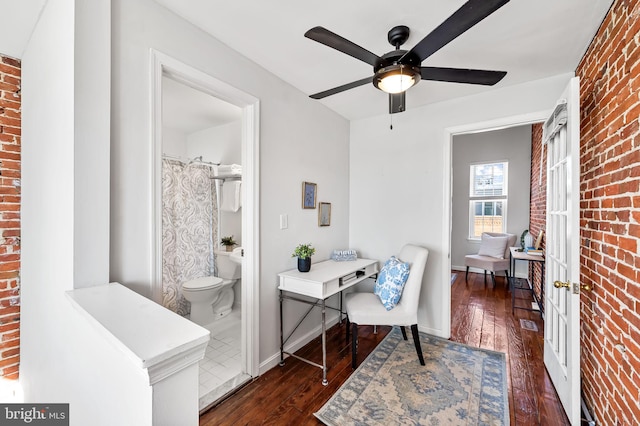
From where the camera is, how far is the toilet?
2.84 meters

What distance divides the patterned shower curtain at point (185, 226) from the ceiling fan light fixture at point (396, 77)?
7.69 ft

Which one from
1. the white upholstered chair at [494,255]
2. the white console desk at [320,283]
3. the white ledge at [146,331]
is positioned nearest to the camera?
the white ledge at [146,331]

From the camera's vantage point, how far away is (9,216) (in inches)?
71.7

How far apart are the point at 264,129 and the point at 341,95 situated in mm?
906

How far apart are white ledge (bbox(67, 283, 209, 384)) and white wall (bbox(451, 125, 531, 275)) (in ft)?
17.1

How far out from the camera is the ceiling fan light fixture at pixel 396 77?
4.91 ft

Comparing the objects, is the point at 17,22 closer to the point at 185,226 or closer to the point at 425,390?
the point at 185,226

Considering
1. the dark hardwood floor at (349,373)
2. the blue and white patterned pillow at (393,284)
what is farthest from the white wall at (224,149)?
the blue and white patterned pillow at (393,284)

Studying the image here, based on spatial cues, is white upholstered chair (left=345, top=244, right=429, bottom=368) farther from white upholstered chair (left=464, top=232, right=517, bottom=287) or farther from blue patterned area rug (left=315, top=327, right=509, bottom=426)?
white upholstered chair (left=464, top=232, right=517, bottom=287)

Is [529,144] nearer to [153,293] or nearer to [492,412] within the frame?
[492,412]

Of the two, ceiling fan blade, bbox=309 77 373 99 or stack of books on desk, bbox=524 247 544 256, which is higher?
ceiling fan blade, bbox=309 77 373 99

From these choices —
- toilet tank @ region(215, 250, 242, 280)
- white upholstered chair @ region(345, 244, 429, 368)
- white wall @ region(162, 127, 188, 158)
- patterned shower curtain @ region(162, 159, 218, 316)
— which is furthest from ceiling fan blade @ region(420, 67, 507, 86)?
white wall @ region(162, 127, 188, 158)

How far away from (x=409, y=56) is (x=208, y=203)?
2.69 meters

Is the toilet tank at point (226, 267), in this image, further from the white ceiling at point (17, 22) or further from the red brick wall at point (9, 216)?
the white ceiling at point (17, 22)
